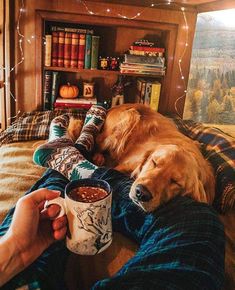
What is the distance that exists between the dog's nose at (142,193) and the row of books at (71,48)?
1.51 meters

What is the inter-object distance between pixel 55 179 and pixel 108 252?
13.0 inches

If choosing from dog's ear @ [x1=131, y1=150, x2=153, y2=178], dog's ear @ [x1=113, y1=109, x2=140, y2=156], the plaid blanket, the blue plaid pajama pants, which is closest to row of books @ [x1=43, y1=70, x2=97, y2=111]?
the plaid blanket

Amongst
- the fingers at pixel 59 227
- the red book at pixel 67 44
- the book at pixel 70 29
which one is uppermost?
the book at pixel 70 29

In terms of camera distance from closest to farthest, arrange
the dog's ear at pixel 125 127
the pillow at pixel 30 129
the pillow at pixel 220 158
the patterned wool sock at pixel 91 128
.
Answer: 1. the pillow at pixel 220 158
2. the patterned wool sock at pixel 91 128
3. the dog's ear at pixel 125 127
4. the pillow at pixel 30 129

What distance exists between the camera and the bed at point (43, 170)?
84 centimetres

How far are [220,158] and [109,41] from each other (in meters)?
1.42

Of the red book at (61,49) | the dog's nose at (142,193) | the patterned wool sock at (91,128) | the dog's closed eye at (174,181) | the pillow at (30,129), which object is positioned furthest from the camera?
the red book at (61,49)

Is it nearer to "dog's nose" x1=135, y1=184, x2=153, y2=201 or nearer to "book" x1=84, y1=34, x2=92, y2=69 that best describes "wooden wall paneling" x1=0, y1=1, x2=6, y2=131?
"book" x1=84, y1=34, x2=92, y2=69

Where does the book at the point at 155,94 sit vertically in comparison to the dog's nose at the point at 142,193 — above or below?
above

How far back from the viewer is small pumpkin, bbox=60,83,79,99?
90.7 inches

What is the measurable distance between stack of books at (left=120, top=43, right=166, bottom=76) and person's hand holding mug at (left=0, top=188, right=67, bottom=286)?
1.69 metres

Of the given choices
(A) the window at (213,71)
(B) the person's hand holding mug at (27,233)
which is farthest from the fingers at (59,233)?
(A) the window at (213,71)

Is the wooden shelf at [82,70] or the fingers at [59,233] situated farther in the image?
the wooden shelf at [82,70]

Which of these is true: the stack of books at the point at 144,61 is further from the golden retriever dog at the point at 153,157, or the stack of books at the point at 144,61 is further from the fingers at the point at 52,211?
the fingers at the point at 52,211
